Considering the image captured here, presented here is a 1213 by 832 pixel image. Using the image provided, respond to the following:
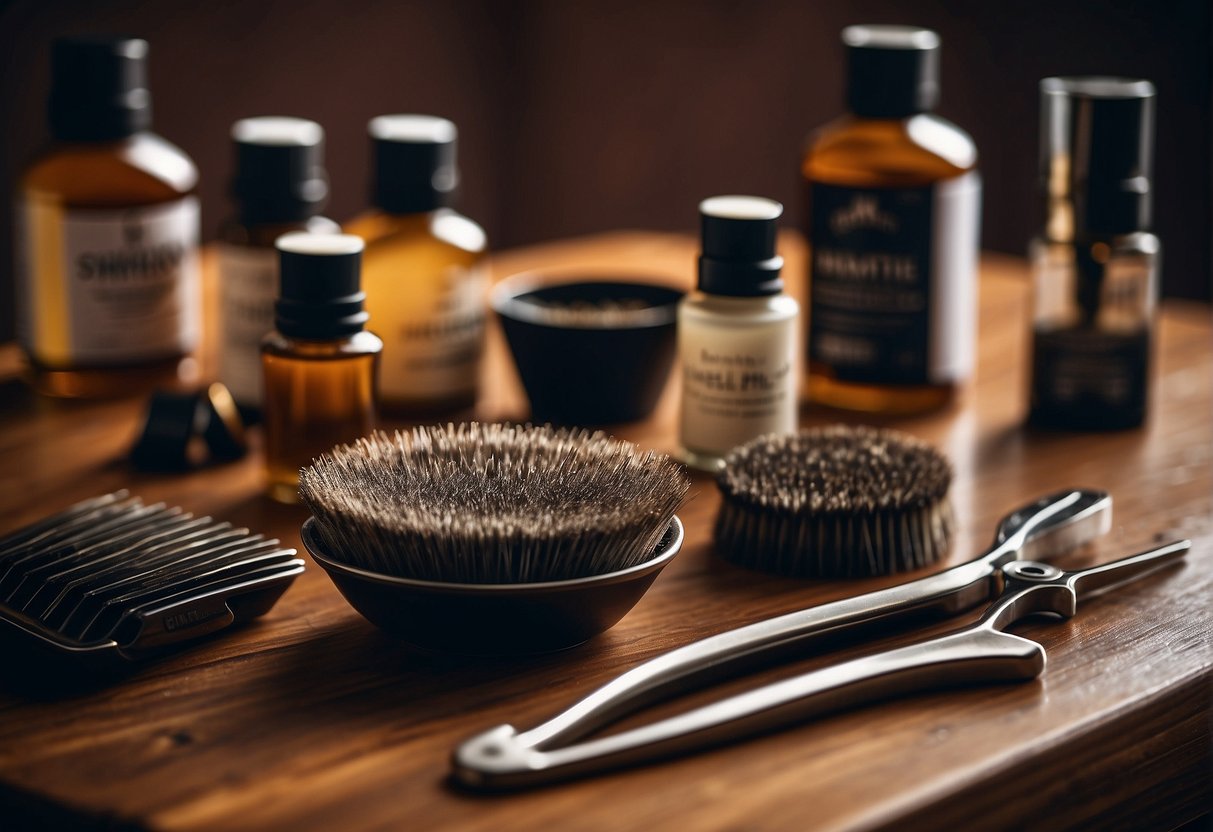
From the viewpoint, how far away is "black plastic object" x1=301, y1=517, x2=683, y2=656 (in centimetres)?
49

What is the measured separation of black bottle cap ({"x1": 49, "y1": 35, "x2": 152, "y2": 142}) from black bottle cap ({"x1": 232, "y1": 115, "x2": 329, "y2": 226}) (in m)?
0.09

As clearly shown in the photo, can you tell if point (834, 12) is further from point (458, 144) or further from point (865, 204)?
point (865, 204)

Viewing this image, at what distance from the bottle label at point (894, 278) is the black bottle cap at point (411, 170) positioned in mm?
226

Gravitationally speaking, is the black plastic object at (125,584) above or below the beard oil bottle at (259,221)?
below

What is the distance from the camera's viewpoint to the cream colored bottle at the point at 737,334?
0.73 metres

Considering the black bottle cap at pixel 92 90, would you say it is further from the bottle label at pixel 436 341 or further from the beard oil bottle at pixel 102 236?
the bottle label at pixel 436 341

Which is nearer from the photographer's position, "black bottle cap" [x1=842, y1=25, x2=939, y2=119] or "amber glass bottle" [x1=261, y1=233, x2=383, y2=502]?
"amber glass bottle" [x1=261, y1=233, x2=383, y2=502]

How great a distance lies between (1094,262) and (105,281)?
59 centimetres

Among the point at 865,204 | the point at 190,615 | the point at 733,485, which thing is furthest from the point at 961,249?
the point at 190,615

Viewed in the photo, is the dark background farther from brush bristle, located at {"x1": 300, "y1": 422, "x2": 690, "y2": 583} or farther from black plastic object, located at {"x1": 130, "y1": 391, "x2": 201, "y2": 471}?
brush bristle, located at {"x1": 300, "y1": 422, "x2": 690, "y2": 583}

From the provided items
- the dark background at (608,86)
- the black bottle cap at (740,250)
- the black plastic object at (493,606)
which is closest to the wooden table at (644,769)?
the black plastic object at (493,606)

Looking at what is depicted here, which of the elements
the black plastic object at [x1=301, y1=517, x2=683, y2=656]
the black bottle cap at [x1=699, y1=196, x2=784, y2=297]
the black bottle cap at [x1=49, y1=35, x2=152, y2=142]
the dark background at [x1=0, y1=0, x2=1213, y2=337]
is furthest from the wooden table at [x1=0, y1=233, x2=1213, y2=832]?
the dark background at [x1=0, y1=0, x2=1213, y2=337]

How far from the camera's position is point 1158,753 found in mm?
513

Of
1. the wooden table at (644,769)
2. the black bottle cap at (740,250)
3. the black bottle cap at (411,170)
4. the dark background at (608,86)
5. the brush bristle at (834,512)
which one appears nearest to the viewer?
the wooden table at (644,769)
